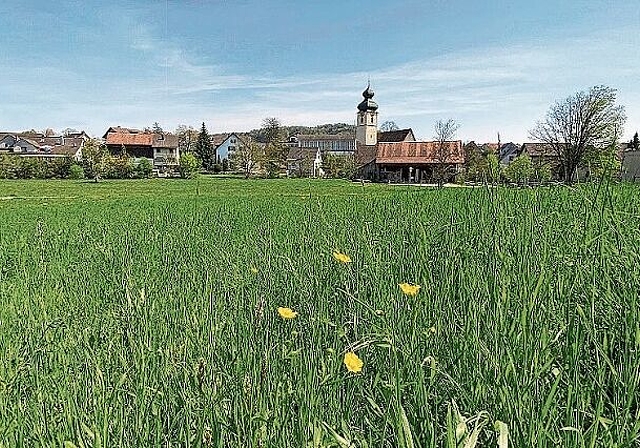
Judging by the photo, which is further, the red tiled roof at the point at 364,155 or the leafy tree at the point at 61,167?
the red tiled roof at the point at 364,155

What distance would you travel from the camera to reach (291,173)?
267 ft

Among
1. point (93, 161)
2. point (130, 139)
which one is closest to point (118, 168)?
point (93, 161)

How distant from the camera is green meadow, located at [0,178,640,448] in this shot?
1598 mm

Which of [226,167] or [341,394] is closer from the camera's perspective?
[341,394]

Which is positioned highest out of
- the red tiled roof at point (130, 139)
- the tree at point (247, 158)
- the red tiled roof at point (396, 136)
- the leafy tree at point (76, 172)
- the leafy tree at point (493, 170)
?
the red tiled roof at point (396, 136)

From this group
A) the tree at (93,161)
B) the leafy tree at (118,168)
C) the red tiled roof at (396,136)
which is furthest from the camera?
the red tiled roof at (396,136)

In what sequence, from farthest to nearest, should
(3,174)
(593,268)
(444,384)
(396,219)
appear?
(3,174) < (396,219) < (593,268) < (444,384)

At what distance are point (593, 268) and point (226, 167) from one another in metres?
88.0

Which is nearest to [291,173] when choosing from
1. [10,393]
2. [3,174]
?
[3,174]

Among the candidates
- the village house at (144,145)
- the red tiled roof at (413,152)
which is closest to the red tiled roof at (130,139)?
the village house at (144,145)

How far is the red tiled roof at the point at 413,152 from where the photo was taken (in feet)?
224

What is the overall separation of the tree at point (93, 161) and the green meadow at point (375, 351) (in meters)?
63.7

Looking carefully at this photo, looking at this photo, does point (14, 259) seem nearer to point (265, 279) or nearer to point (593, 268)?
point (265, 279)

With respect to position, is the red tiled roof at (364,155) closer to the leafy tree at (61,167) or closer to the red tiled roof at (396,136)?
the red tiled roof at (396,136)
